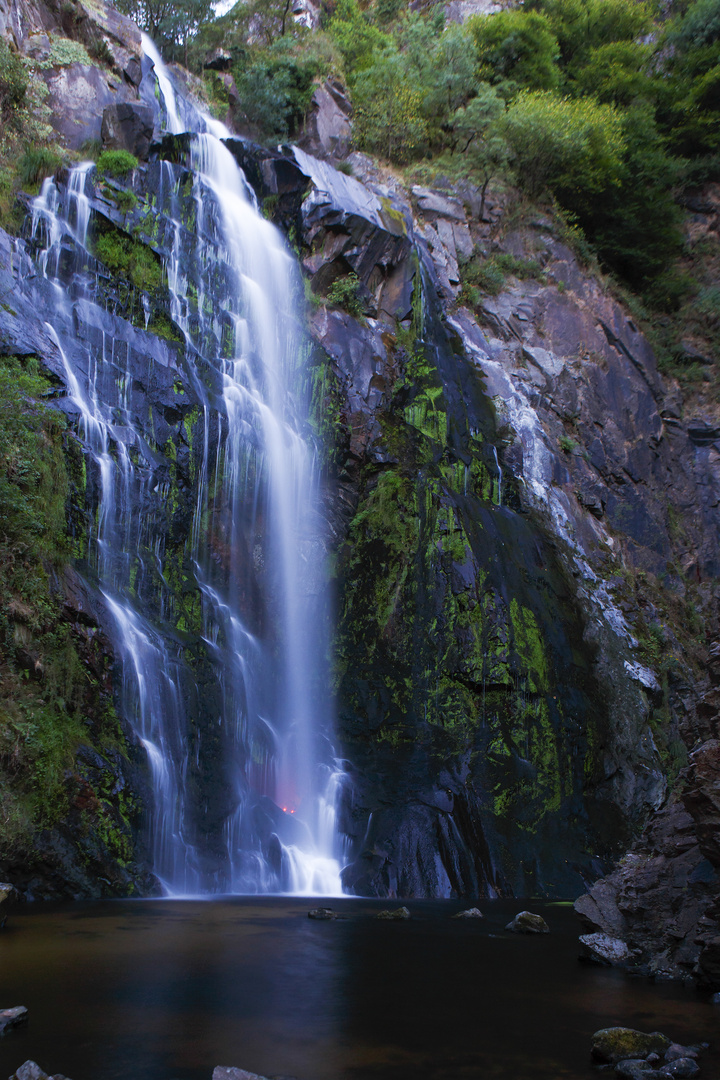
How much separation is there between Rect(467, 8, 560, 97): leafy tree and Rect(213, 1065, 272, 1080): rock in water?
1246 inches

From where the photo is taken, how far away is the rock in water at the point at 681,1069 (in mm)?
4758

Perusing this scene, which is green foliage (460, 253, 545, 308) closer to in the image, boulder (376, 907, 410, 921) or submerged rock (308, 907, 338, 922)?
boulder (376, 907, 410, 921)

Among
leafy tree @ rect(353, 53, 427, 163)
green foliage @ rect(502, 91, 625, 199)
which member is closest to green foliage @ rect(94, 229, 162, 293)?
leafy tree @ rect(353, 53, 427, 163)

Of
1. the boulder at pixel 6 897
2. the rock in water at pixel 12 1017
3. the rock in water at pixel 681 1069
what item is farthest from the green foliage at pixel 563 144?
the rock in water at pixel 12 1017

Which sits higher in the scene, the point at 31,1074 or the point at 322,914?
the point at 322,914

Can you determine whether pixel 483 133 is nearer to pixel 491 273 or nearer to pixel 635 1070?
pixel 491 273

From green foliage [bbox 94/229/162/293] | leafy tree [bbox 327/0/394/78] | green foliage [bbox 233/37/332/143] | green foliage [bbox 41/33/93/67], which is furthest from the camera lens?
leafy tree [bbox 327/0/394/78]

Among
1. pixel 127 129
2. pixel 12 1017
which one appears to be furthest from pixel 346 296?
pixel 12 1017

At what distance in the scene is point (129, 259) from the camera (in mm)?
16531

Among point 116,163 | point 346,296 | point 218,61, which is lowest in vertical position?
point 346,296

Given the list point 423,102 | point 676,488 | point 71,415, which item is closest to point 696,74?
point 423,102

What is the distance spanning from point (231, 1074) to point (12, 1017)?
184cm

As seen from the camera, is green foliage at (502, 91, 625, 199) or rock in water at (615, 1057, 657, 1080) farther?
green foliage at (502, 91, 625, 199)

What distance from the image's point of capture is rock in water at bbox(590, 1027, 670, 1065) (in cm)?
507
